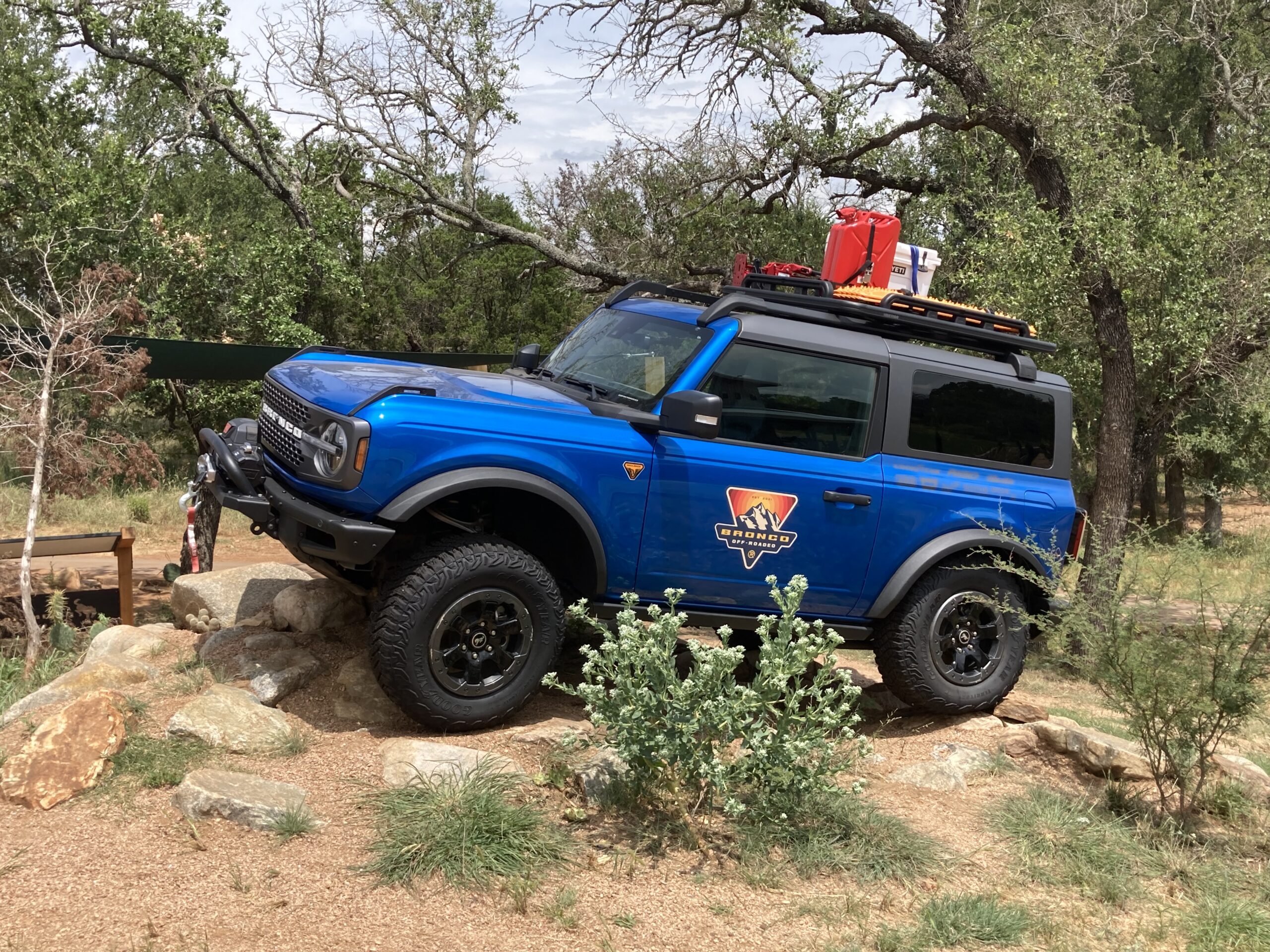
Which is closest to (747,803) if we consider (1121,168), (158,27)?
(1121,168)

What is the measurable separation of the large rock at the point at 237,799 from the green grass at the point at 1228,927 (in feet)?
10.2

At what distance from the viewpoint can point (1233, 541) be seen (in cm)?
2075

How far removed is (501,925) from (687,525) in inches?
84.7

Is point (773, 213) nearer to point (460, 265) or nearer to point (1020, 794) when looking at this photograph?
point (460, 265)

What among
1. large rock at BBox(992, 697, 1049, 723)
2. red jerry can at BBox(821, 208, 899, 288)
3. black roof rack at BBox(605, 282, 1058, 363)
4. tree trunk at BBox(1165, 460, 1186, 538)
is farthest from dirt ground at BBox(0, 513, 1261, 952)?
tree trunk at BBox(1165, 460, 1186, 538)

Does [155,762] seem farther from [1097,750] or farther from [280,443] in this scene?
[1097,750]

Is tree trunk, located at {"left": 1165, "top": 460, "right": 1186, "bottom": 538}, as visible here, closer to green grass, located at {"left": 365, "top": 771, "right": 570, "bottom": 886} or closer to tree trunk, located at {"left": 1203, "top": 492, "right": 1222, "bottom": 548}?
tree trunk, located at {"left": 1203, "top": 492, "right": 1222, "bottom": 548}

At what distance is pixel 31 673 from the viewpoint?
19.9 feet

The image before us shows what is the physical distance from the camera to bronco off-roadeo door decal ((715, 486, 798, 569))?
17.6ft

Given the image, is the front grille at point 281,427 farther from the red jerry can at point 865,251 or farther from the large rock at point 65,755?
the red jerry can at point 865,251

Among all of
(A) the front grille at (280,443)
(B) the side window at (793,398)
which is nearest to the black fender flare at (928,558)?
(B) the side window at (793,398)

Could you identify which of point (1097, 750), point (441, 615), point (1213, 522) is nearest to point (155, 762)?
point (441, 615)

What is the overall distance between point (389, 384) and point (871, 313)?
2.45 metres

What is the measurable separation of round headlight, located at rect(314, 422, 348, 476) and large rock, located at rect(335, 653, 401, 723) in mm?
982
